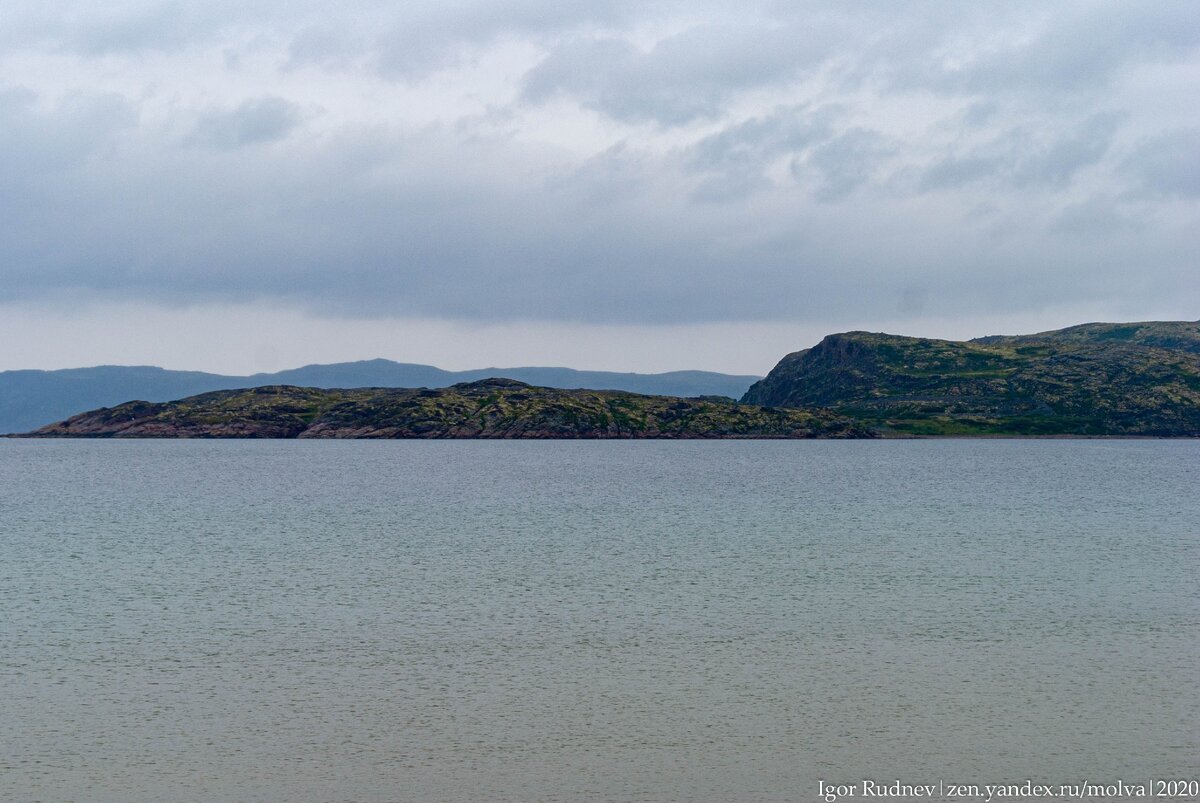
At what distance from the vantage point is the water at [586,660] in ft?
103

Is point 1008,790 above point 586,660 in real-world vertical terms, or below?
below

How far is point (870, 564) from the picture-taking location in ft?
240

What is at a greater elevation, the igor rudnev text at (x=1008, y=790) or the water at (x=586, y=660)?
the water at (x=586, y=660)

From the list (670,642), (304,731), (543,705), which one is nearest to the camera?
(304,731)

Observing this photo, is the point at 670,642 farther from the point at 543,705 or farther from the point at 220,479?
the point at 220,479

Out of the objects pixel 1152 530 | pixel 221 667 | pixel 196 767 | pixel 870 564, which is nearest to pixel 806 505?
pixel 1152 530

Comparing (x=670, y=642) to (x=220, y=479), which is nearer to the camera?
(x=670, y=642)

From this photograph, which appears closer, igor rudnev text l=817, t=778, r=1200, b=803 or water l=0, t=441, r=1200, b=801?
igor rudnev text l=817, t=778, r=1200, b=803

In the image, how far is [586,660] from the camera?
44375 millimetres

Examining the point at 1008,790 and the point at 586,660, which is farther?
the point at 586,660

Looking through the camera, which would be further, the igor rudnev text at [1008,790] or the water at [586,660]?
the water at [586,660]

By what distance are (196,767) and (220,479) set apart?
157462 millimetres

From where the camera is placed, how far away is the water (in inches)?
1236

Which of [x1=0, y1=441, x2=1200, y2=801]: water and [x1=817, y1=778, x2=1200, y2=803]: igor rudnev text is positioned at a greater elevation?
[x1=0, y1=441, x2=1200, y2=801]: water
